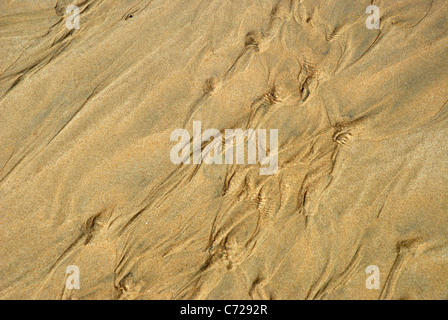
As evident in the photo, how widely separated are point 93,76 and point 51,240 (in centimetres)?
147

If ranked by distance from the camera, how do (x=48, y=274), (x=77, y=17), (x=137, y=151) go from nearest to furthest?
(x=48, y=274)
(x=137, y=151)
(x=77, y=17)

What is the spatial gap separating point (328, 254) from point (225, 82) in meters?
1.76

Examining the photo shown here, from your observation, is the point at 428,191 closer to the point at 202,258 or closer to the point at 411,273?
the point at 411,273

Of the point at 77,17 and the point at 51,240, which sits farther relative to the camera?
the point at 77,17

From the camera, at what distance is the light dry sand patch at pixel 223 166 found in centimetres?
265

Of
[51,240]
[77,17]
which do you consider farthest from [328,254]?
[77,17]

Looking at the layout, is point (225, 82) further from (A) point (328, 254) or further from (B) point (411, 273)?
(B) point (411, 273)

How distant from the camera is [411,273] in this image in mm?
2668

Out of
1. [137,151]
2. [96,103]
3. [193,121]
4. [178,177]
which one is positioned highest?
[96,103]

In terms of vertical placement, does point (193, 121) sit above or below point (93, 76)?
below

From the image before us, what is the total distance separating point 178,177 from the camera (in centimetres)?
277

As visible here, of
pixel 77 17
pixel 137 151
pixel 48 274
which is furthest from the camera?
pixel 77 17

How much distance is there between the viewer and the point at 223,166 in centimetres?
279

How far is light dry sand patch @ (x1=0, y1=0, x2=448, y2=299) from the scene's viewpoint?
8.71ft
